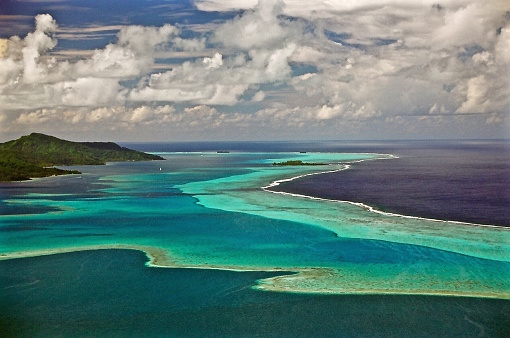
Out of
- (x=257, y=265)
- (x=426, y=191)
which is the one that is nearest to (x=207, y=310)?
(x=257, y=265)

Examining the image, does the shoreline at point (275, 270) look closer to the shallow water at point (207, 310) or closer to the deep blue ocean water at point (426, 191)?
the shallow water at point (207, 310)

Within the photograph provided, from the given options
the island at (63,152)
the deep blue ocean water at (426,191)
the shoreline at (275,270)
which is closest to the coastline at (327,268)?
the shoreline at (275,270)

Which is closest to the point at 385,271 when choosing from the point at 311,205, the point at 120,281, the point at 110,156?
the point at 120,281

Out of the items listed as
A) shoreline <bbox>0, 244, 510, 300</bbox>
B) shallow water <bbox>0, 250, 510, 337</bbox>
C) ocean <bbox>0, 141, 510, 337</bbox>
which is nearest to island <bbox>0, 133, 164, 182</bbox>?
ocean <bbox>0, 141, 510, 337</bbox>

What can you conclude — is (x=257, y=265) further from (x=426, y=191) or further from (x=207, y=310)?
(x=426, y=191)

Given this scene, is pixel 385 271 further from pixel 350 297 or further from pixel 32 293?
pixel 32 293
